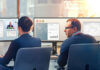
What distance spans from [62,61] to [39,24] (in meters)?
1.17

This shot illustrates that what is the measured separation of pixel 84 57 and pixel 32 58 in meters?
0.62

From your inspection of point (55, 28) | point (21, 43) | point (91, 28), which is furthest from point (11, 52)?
point (91, 28)

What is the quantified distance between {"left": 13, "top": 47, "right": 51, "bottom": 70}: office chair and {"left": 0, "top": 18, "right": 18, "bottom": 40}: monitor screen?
1.40 meters

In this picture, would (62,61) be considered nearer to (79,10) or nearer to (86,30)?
(86,30)

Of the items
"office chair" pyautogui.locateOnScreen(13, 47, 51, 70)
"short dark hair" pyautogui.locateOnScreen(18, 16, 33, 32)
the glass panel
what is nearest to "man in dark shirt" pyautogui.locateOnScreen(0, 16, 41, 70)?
"short dark hair" pyautogui.locateOnScreen(18, 16, 33, 32)

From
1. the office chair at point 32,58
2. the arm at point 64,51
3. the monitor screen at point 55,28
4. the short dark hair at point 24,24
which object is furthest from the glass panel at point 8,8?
the office chair at point 32,58

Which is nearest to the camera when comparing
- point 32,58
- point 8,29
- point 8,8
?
point 32,58

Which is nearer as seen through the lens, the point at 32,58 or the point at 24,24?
the point at 32,58

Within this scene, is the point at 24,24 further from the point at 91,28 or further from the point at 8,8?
the point at 8,8

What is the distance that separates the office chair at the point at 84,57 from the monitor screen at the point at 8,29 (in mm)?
1502

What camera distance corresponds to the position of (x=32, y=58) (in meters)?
2.78

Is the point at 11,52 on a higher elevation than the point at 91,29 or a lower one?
lower

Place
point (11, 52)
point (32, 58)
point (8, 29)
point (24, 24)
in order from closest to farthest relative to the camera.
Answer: point (32, 58)
point (11, 52)
point (24, 24)
point (8, 29)

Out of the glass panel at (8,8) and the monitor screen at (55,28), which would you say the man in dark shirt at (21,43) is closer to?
the monitor screen at (55,28)
